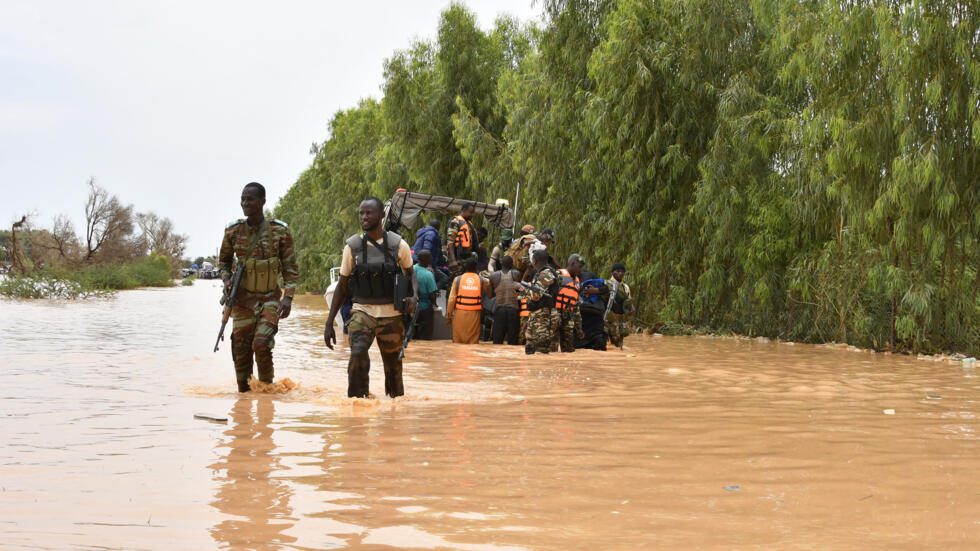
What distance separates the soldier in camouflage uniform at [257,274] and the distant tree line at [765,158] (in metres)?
9.90

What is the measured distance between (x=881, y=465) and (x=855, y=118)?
11.8 m

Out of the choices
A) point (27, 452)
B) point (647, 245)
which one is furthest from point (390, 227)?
point (27, 452)

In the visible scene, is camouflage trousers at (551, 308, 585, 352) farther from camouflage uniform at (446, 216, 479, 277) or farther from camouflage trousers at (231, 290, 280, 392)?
camouflage trousers at (231, 290, 280, 392)

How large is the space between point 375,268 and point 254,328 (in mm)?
1850

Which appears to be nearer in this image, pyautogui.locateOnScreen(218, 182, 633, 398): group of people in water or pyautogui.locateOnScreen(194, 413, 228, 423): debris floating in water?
pyautogui.locateOnScreen(194, 413, 228, 423): debris floating in water

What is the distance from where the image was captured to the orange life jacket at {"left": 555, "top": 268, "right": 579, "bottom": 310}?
53.7ft

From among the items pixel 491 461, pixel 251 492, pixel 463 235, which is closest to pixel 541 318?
pixel 463 235

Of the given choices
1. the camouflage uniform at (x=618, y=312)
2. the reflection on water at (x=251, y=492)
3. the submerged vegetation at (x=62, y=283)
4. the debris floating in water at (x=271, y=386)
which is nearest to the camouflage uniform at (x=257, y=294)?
the debris floating in water at (x=271, y=386)

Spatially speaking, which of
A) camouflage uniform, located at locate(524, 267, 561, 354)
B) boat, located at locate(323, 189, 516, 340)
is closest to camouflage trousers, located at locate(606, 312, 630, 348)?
camouflage uniform, located at locate(524, 267, 561, 354)

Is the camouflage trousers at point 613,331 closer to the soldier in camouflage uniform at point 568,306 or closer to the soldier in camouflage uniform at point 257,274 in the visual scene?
the soldier in camouflage uniform at point 568,306

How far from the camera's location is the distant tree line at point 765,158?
1599cm

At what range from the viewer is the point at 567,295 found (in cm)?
1652

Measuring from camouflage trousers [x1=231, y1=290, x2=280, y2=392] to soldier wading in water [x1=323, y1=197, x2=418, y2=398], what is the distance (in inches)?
40.5

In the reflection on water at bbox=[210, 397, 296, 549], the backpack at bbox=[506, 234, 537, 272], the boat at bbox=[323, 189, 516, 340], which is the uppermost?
the boat at bbox=[323, 189, 516, 340]
